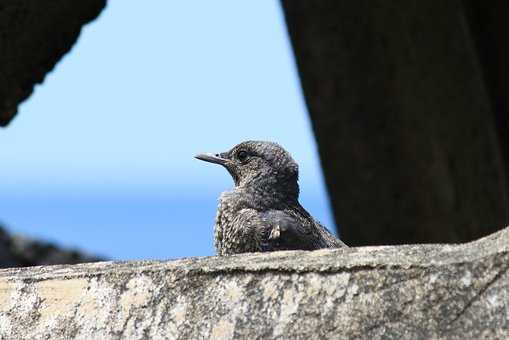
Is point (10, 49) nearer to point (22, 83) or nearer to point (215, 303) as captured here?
point (22, 83)

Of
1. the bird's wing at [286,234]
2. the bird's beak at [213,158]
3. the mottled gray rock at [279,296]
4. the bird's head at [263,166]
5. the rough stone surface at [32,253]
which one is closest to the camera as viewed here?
the mottled gray rock at [279,296]

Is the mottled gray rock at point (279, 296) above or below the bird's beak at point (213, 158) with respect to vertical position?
below

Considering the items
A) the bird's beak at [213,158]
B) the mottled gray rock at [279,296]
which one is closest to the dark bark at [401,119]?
the bird's beak at [213,158]

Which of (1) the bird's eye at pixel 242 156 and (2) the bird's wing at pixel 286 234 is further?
(1) the bird's eye at pixel 242 156

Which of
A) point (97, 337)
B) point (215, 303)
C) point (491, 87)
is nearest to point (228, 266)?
point (215, 303)

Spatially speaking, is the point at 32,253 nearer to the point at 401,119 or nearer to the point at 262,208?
the point at 401,119

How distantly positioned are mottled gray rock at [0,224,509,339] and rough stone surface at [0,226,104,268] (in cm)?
629

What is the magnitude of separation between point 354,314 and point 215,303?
404 mm

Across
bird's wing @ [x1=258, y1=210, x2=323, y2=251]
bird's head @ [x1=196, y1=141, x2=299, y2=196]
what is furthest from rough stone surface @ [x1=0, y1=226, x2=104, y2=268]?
bird's wing @ [x1=258, y1=210, x2=323, y2=251]

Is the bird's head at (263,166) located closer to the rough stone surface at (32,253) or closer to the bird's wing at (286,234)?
the bird's wing at (286,234)

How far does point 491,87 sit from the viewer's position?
8.58m

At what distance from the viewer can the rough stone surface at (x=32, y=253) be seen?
9750mm

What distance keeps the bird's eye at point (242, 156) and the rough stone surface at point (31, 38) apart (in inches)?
32.6

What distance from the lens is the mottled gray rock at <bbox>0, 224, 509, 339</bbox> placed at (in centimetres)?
284
